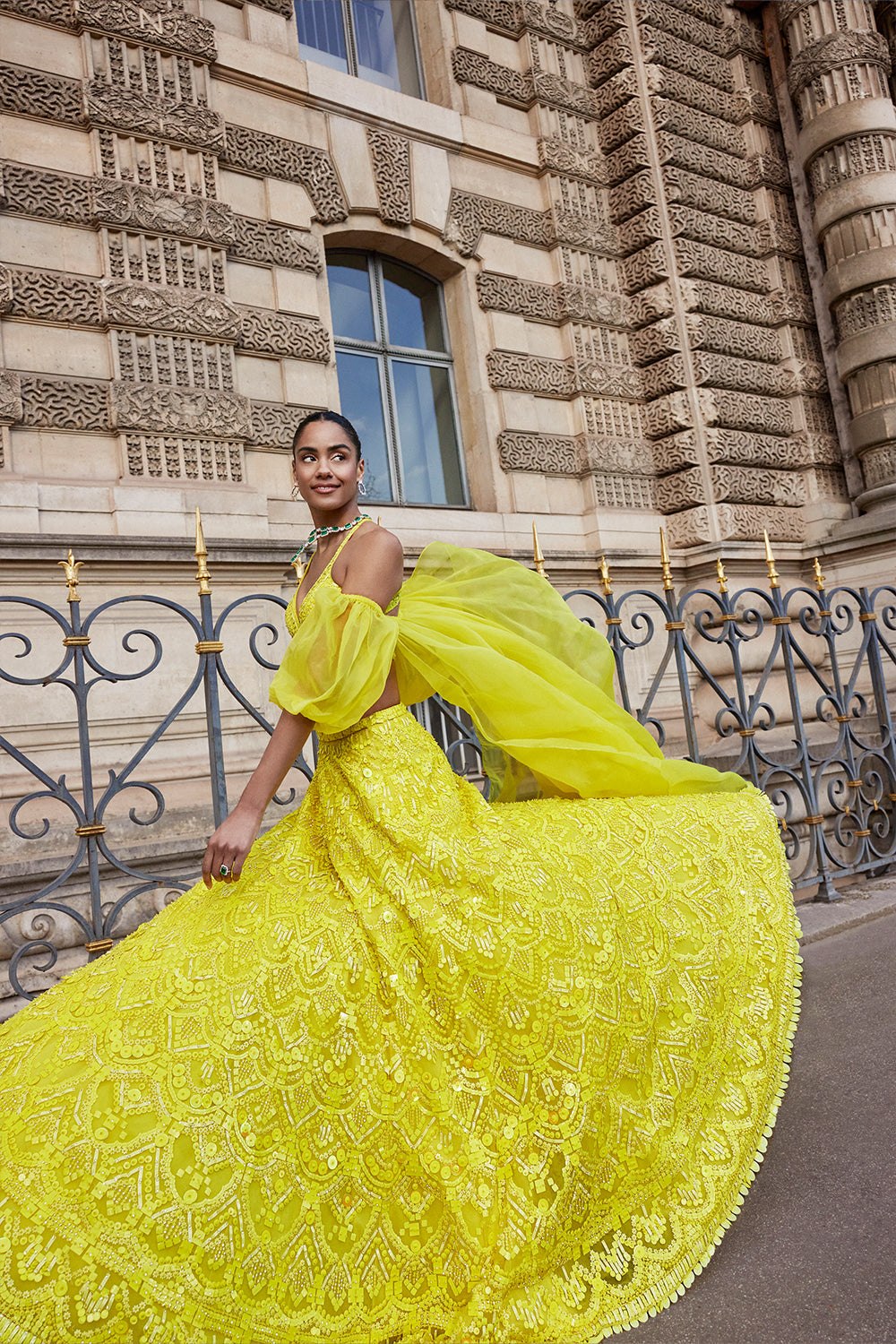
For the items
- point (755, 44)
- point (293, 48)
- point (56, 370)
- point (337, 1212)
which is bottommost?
point (337, 1212)

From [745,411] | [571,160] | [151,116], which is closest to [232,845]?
[151,116]

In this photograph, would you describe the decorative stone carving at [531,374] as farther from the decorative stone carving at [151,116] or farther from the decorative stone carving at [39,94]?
the decorative stone carving at [39,94]

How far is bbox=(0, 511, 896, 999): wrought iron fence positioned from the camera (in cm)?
336

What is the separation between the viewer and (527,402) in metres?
7.89

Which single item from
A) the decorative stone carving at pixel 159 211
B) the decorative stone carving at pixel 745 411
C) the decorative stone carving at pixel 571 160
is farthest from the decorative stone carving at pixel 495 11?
the decorative stone carving at pixel 745 411

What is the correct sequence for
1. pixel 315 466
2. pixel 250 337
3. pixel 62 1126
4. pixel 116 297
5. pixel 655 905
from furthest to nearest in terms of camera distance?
1. pixel 250 337
2. pixel 116 297
3. pixel 315 466
4. pixel 655 905
5. pixel 62 1126

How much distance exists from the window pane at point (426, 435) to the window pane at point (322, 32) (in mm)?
2733

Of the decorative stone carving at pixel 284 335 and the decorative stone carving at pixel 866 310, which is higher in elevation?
the decorative stone carving at pixel 866 310

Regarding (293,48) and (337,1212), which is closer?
(337,1212)

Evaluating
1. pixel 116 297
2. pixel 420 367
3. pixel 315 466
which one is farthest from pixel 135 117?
pixel 315 466

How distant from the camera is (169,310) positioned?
5938 millimetres

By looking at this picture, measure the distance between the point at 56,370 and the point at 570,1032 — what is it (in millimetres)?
5369

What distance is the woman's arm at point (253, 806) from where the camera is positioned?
191 centimetres

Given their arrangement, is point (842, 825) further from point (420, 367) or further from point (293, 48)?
point (293, 48)
